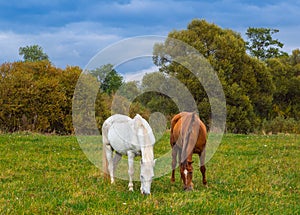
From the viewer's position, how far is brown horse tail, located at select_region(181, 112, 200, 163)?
8.75 m

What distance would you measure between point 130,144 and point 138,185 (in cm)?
124

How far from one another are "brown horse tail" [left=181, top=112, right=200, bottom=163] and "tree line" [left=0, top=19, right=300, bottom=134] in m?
2.55

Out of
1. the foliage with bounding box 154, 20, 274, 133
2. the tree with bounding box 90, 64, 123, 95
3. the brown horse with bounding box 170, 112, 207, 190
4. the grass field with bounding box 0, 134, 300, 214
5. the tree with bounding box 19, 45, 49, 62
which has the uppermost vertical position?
the tree with bounding box 19, 45, 49, 62

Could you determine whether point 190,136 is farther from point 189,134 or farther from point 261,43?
point 261,43

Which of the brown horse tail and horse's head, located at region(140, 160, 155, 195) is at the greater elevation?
the brown horse tail

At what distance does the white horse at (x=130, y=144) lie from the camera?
26.6 feet

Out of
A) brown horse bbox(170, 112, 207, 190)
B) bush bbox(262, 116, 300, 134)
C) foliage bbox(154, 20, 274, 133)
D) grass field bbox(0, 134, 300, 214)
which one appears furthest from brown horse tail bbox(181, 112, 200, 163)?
foliage bbox(154, 20, 274, 133)

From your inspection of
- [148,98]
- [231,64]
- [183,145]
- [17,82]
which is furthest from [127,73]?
[231,64]

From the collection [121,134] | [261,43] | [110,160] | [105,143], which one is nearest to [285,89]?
[261,43]

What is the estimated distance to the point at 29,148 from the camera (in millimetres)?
15195

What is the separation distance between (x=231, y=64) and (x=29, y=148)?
970 inches

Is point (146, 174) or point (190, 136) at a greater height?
point (190, 136)

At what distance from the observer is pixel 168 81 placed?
18672 millimetres

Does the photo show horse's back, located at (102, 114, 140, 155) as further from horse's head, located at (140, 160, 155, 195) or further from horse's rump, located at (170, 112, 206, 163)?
horse's rump, located at (170, 112, 206, 163)
